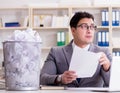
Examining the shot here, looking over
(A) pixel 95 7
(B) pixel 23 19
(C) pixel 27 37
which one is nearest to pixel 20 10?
(B) pixel 23 19

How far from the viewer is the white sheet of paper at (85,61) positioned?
168 centimetres

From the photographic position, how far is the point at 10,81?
1419 mm

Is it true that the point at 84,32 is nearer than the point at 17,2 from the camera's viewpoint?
Yes

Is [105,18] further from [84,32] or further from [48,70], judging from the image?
[48,70]

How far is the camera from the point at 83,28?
257 centimetres

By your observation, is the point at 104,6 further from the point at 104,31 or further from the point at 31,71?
the point at 31,71

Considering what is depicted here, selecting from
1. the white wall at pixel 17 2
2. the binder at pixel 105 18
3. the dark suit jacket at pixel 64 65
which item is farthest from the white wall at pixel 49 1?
the dark suit jacket at pixel 64 65

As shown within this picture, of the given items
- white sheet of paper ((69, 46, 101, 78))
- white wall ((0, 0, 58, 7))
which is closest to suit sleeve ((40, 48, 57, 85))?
white sheet of paper ((69, 46, 101, 78))

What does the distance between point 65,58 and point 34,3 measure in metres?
3.21

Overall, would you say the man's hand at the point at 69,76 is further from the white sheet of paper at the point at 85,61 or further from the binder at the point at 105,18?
the binder at the point at 105,18

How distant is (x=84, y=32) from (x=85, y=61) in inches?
34.4

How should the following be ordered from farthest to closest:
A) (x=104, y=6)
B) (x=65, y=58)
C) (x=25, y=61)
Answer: (x=104, y=6)
(x=65, y=58)
(x=25, y=61)

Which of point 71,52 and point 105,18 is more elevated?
point 105,18

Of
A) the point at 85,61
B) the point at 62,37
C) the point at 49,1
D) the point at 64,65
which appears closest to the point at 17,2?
the point at 49,1
